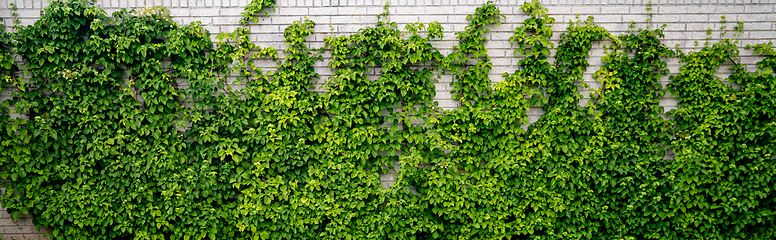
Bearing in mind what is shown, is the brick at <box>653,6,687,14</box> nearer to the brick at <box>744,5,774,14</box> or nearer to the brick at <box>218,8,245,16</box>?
the brick at <box>744,5,774,14</box>

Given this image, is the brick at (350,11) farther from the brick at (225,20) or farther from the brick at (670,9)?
the brick at (670,9)

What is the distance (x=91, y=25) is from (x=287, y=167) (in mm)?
2121

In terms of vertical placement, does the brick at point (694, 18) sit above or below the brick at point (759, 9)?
below

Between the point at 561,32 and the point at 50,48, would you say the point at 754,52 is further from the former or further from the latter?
the point at 50,48

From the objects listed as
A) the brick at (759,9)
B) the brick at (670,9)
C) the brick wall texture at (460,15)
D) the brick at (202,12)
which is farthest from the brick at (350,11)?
the brick at (759,9)


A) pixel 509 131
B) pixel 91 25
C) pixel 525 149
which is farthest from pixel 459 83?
pixel 91 25

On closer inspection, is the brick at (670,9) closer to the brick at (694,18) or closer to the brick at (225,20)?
the brick at (694,18)

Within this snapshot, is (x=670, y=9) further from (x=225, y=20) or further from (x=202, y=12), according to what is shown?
(x=202, y=12)

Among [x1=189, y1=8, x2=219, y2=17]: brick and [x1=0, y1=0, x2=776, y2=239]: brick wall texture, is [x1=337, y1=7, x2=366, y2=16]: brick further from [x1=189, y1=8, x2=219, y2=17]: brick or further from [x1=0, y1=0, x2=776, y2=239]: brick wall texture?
[x1=189, y1=8, x2=219, y2=17]: brick

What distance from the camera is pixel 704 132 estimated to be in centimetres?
361

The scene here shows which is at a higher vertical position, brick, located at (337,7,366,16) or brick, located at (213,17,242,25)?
brick, located at (337,7,366,16)

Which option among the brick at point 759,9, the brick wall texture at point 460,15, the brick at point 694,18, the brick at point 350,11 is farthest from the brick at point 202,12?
the brick at point 759,9

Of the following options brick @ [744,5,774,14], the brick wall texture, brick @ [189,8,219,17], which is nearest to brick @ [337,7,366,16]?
the brick wall texture

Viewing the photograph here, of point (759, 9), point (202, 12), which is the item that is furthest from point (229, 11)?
point (759, 9)
